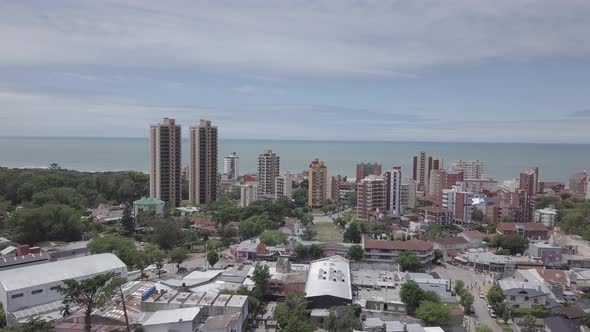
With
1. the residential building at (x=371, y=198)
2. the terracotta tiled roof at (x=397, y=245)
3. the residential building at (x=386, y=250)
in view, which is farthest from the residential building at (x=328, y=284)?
the residential building at (x=371, y=198)

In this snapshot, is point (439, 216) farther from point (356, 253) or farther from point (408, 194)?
Result: point (356, 253)

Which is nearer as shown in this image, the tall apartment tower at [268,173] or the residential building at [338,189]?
the tall apartment tower at [268,173]

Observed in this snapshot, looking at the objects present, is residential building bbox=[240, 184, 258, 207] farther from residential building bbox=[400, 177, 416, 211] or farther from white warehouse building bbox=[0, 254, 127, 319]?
white warehouse building bbox=[0, 254, 127, 319]

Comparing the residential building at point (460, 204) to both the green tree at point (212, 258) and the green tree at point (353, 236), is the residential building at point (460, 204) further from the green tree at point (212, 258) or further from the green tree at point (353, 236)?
the green tree at point (212, 258)

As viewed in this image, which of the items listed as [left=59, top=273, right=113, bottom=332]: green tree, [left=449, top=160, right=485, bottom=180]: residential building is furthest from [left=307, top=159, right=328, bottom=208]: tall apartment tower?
[left=59, top=273, right=113, bottom=332]: green tree

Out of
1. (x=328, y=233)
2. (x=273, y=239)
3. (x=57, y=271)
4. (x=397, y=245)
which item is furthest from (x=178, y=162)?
(x=57, y=271)

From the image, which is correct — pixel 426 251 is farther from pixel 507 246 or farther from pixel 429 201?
pixel 429 201
